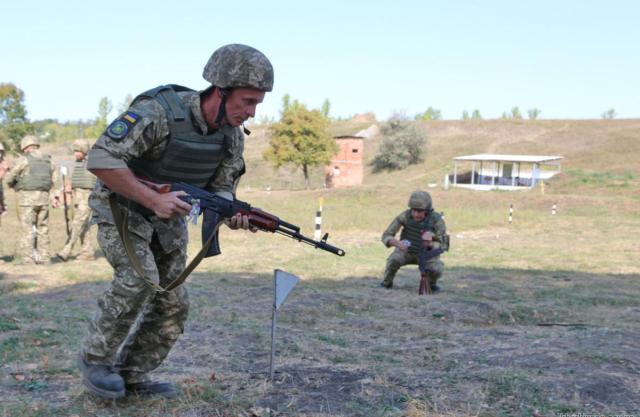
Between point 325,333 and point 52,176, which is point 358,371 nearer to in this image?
point 325,333

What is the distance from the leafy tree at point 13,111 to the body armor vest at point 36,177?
3694 cm

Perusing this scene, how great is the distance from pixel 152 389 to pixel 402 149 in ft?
190

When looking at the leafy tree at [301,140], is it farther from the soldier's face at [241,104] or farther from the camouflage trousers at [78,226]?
the soldier's face at [241,104]

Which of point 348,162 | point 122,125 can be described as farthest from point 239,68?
point 348,162

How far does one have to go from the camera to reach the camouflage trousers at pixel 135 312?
3.75 m

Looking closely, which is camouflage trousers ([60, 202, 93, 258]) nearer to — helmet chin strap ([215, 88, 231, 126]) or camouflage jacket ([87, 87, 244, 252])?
camouflage jacket ([87, 87, 244, 252])

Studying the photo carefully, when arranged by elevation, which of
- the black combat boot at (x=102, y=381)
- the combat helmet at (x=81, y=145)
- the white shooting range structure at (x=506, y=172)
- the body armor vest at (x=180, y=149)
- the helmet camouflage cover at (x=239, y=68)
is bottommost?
the white shooting range structure at (x=506, y=172)

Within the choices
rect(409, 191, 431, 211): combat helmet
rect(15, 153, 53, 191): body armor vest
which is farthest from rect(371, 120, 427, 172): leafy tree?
rect(409, 191, 431, 211): combat helmet

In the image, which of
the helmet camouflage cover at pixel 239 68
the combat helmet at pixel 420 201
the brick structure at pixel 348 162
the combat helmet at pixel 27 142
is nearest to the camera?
the helmet camouflage cover at pixel 239 68

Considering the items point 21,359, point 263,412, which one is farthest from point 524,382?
point 21,359

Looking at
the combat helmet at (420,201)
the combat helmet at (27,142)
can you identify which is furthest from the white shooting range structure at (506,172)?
the combat helmet at (27,142)

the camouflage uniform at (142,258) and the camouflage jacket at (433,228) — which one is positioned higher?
the camouflage uniform at (142,258)

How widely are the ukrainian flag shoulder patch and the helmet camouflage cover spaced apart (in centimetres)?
49

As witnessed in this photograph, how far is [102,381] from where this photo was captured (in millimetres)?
3857
